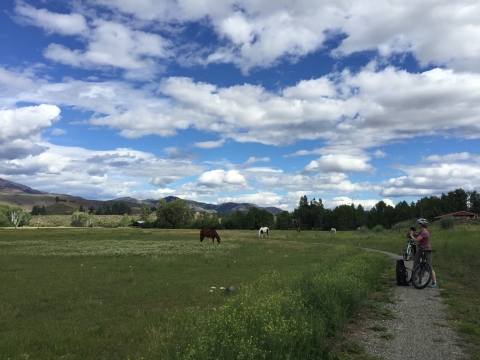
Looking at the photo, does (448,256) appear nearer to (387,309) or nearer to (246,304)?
(387,309)

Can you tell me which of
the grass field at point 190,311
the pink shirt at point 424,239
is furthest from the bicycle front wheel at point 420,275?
the grass field at point 190,311

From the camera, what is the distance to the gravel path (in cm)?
676

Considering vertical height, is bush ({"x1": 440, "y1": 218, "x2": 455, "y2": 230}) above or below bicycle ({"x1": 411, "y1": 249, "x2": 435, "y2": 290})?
above

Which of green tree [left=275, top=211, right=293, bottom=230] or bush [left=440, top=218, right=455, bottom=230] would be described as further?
green tree [left=275, top=211, right=293, bottom=230]

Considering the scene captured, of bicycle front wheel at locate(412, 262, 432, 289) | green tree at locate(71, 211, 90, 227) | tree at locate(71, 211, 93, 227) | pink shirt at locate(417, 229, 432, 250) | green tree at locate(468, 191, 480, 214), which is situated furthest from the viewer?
green tree at locate(71, 211, 90, 227)

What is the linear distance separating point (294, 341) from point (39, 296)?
43.2 feet

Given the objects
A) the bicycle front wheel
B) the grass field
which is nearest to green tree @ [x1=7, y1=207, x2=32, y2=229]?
the grass field

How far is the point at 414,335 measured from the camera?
7.80 m

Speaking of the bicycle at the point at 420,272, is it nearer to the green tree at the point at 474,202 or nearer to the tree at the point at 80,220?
the green tree at the point at 474,202

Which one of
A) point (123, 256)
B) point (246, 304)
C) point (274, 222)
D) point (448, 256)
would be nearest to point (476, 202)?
point (274, 222)

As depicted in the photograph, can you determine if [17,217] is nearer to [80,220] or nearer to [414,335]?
[80,220]

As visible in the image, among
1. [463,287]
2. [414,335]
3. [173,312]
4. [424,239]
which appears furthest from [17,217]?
[414,335]

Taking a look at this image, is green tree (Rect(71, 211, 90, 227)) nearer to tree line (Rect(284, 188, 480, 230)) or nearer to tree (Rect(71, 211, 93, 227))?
tree (Rect(71, 211, 93, 227))

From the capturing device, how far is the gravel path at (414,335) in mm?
6762
